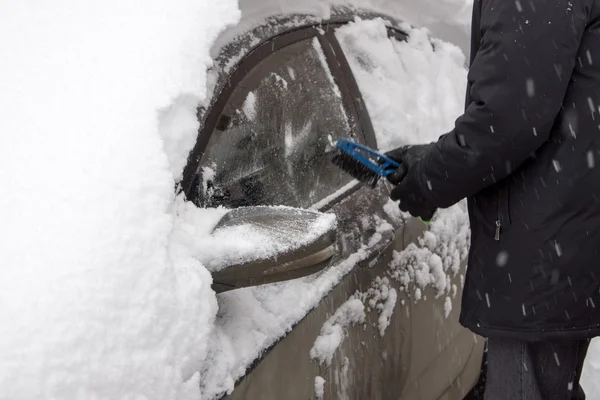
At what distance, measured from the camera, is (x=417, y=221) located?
212cm

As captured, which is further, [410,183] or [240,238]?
[410,183]

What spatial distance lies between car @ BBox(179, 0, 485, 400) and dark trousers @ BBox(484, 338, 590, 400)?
28 centimetres

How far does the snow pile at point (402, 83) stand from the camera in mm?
2104

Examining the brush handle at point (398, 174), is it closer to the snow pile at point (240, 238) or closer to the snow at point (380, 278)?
the snow at point (380, 278)

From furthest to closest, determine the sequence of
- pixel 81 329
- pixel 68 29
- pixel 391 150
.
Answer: pixel 391 150 → pixel 68 29 → pixel 81 329

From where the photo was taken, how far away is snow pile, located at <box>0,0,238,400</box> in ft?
3.34

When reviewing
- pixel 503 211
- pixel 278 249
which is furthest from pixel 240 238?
pixel 503 211

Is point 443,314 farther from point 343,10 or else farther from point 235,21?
point 235,21

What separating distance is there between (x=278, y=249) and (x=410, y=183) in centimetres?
73

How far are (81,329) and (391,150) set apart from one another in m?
1.29

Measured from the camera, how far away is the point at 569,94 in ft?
5.24

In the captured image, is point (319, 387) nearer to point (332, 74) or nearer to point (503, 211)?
point (503, 211)

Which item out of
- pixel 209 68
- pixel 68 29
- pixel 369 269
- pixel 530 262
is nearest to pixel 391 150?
pixel 369 269

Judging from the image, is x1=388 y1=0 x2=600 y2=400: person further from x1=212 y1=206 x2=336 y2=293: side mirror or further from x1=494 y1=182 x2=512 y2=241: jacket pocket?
x1=212 y1=206 x2=336 y2=293: side mirror
